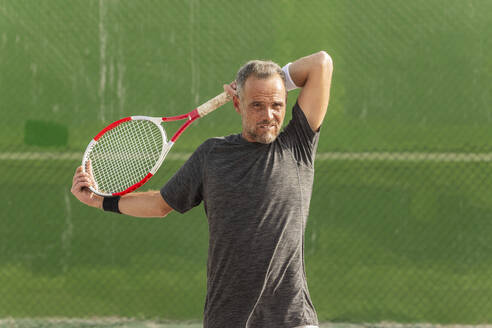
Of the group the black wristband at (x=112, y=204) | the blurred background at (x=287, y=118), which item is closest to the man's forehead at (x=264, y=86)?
the black wristband at (x=112, y=204)

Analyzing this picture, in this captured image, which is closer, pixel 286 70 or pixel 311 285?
pixel 286 70

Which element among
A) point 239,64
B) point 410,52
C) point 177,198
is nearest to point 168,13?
point 239,64

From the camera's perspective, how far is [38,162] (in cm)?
407

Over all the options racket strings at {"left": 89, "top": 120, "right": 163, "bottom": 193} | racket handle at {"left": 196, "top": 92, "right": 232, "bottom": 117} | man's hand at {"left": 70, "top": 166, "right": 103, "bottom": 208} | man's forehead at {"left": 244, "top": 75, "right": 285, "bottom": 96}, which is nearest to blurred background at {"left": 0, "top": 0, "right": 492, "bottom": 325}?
racket strings at {"left": 89, "top": 120, "right": 163, "bottom": 193}

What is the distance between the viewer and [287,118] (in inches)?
158

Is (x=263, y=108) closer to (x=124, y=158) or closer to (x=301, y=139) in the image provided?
(x=301, y=139)

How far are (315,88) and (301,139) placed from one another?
0.65ft

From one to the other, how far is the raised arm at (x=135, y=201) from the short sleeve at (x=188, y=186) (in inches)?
2.3

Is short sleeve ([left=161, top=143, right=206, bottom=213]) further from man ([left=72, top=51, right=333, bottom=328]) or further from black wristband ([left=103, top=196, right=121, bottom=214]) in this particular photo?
black wristband ([left=103, top=196, right=121, bottom=214])

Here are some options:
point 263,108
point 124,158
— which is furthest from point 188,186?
point 124,158

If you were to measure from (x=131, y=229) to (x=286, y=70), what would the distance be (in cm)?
224

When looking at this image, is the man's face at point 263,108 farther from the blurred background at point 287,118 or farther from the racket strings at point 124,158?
the blurred background at point 287,118

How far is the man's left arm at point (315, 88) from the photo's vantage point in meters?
1.98

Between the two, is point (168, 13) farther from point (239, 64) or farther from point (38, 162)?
point (38, 162)
